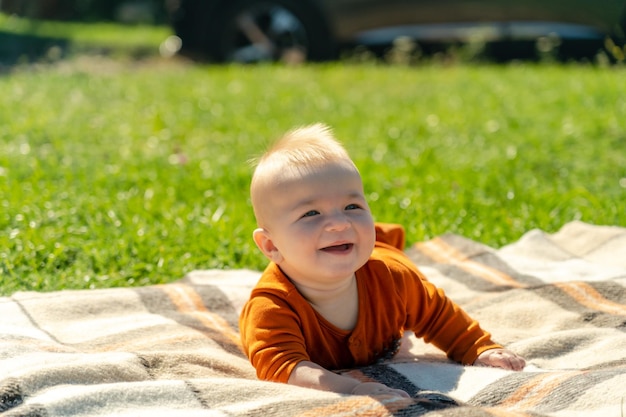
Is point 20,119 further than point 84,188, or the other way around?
point 20,119

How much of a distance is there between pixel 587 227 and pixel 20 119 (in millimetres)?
4200

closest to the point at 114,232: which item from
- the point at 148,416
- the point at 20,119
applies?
the point at 148,416

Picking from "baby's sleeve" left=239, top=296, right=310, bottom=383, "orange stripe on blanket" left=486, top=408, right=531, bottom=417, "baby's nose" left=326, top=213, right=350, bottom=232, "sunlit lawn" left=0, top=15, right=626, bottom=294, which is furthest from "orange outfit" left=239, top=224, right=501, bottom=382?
"sunlit lawn" left=0, top=15, right=626, bottom=294

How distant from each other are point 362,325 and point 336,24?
761 cm

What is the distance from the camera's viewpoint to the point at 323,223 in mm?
3053

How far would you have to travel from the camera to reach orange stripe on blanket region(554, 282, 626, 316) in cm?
377

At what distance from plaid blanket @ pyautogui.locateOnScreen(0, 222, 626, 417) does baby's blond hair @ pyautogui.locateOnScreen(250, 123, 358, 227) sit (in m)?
0.59

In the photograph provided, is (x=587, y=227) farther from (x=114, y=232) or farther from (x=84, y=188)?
(x=84, y=188)

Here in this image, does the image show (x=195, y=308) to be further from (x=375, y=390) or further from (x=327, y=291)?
(x=375, y=390)

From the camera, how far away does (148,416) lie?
267 centimetres

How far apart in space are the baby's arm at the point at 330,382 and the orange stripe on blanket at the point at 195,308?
0.67 meters

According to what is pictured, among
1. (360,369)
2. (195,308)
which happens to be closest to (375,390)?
(360,369)

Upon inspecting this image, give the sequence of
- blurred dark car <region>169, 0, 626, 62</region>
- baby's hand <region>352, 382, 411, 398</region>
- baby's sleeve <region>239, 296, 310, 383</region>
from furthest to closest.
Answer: blurred dark car <region>169, 0, 626, 62</region>
baby's sleeve <region>239, 296, 310, 383</region>
baby's hand <region>352, 382, 411, 398</region>

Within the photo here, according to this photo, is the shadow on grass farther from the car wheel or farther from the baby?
the baby
